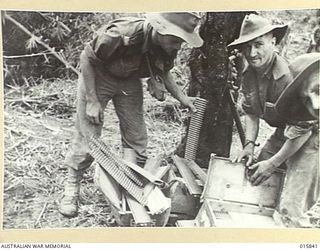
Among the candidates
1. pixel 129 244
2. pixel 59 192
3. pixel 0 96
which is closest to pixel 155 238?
pixel 129 244

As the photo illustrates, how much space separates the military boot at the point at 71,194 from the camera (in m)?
0.95

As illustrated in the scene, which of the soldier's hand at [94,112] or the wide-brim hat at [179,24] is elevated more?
the wide-brim hat at [179,24]

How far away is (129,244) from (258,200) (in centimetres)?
20

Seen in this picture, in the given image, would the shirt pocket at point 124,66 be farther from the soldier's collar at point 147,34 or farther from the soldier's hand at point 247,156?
the soldier's hand at point 247,156

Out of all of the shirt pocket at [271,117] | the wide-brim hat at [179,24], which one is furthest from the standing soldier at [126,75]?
the shirt pocket at [271,117]

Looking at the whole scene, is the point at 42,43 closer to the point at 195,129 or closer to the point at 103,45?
the point at 103,45

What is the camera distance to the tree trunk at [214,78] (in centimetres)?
94

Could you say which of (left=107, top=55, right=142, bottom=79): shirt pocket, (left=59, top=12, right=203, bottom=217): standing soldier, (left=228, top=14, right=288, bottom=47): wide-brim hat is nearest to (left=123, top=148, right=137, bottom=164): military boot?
(left=59, top=12, right=203, bottom=217): standing soldier

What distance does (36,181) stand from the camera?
942 mm

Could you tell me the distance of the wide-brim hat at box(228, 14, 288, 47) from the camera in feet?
3.04

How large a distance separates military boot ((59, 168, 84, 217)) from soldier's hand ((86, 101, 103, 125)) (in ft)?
0.26

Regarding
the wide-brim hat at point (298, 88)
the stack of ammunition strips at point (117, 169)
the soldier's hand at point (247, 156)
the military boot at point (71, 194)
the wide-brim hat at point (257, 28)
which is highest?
the wide-brim hat at point (257, 28)

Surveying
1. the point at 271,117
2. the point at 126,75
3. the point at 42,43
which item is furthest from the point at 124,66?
the point at 271,117

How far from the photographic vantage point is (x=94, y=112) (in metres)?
0.94
